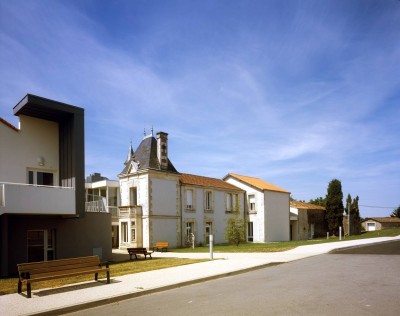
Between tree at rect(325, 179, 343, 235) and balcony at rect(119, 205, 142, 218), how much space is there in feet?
96.8

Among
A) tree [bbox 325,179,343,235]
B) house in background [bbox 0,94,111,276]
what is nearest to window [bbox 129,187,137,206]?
house in background [bbox 0,94,111,276]

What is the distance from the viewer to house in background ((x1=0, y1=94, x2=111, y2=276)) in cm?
1565

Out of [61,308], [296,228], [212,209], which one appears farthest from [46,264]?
[296,228]

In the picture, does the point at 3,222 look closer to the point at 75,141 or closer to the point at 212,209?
the point at 75,141

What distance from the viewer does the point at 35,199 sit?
15.5 meters

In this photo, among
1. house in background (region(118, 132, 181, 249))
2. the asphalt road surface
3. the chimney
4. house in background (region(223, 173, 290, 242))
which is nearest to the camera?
the asphalt road surface

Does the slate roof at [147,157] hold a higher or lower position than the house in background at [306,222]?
higher

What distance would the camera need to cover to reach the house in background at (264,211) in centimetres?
4216

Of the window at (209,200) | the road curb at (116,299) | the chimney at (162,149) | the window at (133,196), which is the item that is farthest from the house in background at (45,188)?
the window at (209,200)

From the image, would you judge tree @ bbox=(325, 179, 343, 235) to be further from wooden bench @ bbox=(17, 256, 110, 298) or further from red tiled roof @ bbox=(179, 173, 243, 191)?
wooden bench @ bbox=(17, 256, 110, 298)

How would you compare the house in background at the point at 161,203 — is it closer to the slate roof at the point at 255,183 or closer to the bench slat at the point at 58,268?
the slate roof at the point at 255,183

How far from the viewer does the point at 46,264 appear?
10.8m

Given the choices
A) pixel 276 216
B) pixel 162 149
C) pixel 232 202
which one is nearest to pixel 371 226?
pixel 276 216

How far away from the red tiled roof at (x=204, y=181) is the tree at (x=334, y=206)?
51.5ft
